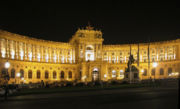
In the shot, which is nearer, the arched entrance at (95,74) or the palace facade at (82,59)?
the palace facade at (82,59)

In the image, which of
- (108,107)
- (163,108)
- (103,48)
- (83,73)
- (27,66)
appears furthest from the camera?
(103,48)

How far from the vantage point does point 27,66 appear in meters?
95.3

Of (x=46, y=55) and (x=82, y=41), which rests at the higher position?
(x=82, y=41)

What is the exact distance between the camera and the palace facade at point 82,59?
315 ft

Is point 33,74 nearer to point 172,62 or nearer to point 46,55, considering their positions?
point 46,55

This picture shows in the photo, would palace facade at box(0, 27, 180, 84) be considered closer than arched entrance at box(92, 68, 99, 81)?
Yes

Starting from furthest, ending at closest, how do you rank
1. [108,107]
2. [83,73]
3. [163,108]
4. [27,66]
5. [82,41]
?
[82,41] → [83,73] → [27,66] → [108,107] → [163,108]

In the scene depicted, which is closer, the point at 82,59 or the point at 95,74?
the point at 95,74

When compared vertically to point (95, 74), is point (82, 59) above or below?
above

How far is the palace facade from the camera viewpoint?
96.1 meters

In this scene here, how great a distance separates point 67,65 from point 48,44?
13871 mm

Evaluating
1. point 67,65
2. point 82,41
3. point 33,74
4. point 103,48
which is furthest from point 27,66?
point 103,48

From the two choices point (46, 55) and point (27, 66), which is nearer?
point (27, 66)

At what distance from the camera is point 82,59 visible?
356 feet
